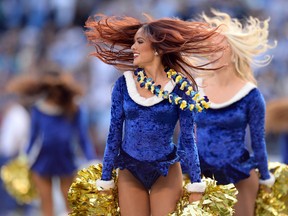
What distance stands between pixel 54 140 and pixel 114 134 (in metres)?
3.42

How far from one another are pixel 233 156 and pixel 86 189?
130 centimetres

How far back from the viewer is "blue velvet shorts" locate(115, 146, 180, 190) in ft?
20.1

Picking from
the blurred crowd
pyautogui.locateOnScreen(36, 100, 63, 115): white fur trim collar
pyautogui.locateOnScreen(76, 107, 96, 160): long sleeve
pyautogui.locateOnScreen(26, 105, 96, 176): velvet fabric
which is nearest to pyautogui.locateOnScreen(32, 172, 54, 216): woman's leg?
pyautogui.locateOnScreen(26, 105, 96, 176): velvet fabric

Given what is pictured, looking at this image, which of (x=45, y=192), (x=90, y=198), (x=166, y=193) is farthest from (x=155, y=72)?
(x=45, y=192)

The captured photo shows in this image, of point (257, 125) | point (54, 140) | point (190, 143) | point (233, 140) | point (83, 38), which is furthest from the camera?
point (83, 38)

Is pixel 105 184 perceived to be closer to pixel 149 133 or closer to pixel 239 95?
pixel 149 133

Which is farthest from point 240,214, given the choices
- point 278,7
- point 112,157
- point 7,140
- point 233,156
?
point 278,7

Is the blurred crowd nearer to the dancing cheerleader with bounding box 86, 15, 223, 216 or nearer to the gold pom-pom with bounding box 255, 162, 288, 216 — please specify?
the gold pom-pom with bounding box 255, 162, 288, 216

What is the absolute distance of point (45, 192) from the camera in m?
9.42

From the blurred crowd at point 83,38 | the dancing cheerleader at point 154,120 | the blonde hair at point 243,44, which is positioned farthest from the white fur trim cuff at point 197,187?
the blurred crowd at point 83,38

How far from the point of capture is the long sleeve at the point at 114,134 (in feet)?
20.2

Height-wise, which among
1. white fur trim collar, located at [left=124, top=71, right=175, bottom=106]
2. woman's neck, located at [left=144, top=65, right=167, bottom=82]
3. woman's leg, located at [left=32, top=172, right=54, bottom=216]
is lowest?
woman's leg, located at [left=32, top=172, right=54, bottom=216]

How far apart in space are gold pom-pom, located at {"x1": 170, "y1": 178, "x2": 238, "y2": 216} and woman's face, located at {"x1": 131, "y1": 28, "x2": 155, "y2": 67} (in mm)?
915

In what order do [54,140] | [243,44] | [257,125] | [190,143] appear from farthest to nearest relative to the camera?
[54,140] < [243,44] < [257,125] < [190,143]
